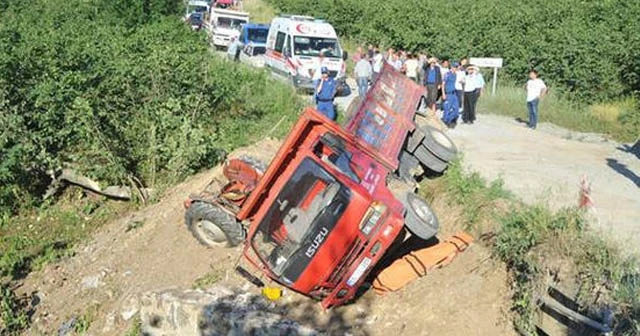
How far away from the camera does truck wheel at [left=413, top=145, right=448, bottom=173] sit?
12555 millimetres

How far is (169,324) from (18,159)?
223 inches

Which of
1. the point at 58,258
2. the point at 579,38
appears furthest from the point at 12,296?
the point at 579,38

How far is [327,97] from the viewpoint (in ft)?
51.9

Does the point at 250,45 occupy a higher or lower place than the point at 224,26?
higher

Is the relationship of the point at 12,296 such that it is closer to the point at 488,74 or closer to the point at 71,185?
the point at 71,185

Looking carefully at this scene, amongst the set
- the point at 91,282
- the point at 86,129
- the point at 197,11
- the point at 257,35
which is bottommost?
the point at 197,11

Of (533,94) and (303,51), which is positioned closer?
(533,94)

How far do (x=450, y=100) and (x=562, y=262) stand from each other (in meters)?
9.36

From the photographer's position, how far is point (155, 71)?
14.4 m

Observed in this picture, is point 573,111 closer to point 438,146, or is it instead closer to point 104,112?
point 438,146

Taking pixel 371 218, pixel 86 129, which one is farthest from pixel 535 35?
pixel 371 218

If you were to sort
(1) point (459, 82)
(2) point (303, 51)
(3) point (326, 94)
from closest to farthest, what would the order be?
1. (3) point (326, 94)
2. (1) point (459, 82)
3. (2) point (303, 51)

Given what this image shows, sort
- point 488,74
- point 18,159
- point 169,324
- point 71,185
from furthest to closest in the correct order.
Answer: point 488,74
point 71,185
point 18,159
point 169,324

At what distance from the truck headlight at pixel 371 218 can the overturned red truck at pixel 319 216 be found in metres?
0.01
